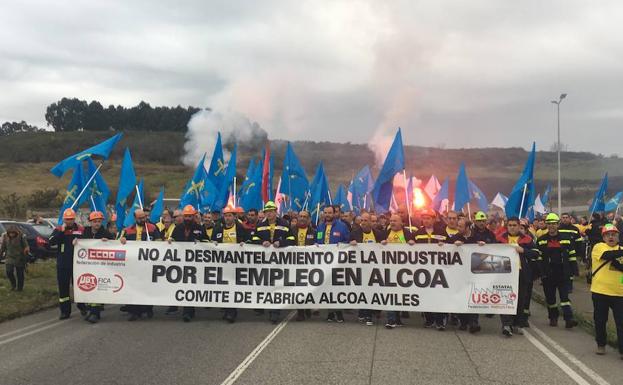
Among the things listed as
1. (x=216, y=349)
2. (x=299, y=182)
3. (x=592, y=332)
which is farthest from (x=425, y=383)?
(x=299, y=182)

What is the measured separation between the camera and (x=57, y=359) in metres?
6.91

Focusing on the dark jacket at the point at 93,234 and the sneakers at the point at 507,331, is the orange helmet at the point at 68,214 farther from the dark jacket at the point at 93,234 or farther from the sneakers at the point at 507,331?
the sneakers at the point at 507,331

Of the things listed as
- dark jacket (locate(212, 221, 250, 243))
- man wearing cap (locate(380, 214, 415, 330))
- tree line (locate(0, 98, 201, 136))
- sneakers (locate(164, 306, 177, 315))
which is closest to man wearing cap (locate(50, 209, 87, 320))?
sneakers (locate(164, 306, 177, 315))

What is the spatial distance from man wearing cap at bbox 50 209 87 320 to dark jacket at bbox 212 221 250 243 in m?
2.26

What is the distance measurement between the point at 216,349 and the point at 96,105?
14063 cm

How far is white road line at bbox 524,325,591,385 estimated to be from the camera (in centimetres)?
630

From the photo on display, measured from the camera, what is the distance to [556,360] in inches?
282

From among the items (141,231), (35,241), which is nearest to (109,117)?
(35,241)

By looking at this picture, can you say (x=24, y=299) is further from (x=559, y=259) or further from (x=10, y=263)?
(x=559, y=259)

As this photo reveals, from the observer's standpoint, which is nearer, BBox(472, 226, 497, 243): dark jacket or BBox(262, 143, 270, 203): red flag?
BBox(472, 226, 497, 243): dark jacket

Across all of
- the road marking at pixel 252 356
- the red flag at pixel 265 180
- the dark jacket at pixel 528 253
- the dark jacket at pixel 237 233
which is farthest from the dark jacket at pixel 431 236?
the red flag at pixel 265 180

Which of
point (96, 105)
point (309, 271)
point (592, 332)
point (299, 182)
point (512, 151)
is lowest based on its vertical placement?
point (592, 332)

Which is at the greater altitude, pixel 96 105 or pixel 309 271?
pixel 96 105

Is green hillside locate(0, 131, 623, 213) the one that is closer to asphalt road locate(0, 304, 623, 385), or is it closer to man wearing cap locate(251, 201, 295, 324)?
man wearing cap locate(251, 201, 295, 324)
